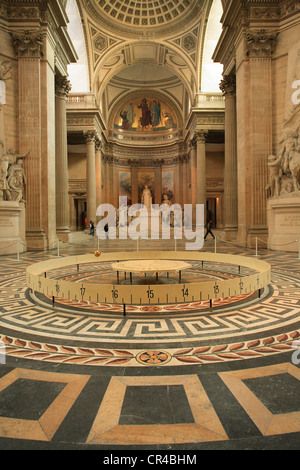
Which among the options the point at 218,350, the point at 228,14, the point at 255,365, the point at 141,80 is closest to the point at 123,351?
the point at 218,350

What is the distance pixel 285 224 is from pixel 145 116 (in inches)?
1182

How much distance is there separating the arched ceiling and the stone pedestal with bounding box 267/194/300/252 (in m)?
17.6

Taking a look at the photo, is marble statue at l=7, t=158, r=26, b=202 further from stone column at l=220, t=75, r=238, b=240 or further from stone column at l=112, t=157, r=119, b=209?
stone column at l=112, t=157, r=119, b=209

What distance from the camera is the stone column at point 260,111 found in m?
12.8

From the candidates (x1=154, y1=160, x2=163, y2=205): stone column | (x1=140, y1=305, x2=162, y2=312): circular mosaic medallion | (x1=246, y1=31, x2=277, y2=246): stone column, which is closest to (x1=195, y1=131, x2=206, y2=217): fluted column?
(x1=246, y1=31, x2=277, y2=246): stone column

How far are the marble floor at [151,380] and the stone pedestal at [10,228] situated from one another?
Result: 7.93 metres

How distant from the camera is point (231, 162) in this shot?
54.0 ft

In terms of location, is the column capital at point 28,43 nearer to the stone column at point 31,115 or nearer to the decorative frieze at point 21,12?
the stone column at point 31,115

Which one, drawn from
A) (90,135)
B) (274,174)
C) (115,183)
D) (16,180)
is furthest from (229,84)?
(115,183)

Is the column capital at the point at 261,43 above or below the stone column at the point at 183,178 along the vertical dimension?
above

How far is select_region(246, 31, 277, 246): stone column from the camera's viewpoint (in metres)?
12.8

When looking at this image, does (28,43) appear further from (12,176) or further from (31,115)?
(12,176)

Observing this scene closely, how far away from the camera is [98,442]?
5.41 feet

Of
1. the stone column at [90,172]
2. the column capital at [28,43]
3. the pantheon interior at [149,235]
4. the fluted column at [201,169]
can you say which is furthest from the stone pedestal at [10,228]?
the fluted column at [201,169]
